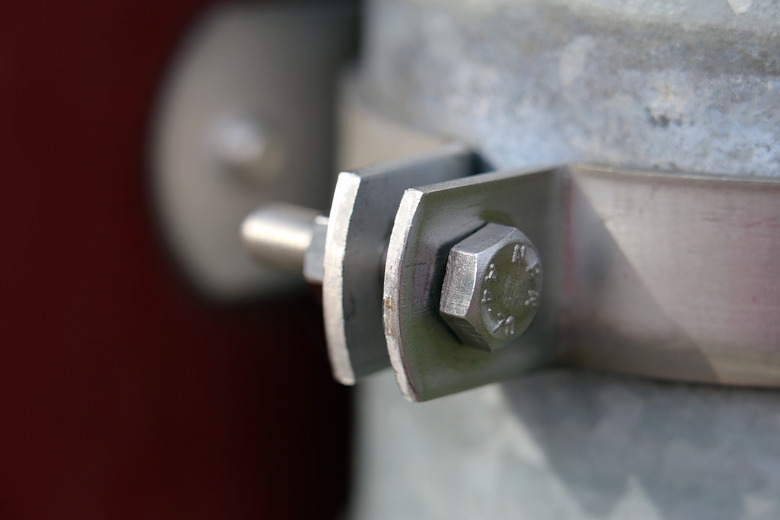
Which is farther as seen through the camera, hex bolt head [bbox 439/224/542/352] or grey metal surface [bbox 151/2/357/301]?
grey metal surface [bbox 151/2/357/301]

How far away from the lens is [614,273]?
34cm

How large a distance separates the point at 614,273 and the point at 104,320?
38cm

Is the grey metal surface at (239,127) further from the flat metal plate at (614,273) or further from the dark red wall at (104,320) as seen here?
the flat metal plate at (614,273)

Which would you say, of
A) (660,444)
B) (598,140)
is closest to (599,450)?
(660,444)

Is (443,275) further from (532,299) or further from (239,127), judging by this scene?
(239,127)

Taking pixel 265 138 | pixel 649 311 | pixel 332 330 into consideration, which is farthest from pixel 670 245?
pixel 265 138

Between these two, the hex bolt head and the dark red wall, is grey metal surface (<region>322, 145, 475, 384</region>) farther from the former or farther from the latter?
the dark red wall

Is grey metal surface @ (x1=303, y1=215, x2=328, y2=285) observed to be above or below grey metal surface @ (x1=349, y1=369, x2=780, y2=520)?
above

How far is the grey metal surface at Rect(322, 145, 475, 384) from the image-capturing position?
332 mm

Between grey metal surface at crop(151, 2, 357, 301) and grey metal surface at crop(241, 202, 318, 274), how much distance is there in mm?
194

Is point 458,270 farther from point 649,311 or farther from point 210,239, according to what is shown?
point 210,239

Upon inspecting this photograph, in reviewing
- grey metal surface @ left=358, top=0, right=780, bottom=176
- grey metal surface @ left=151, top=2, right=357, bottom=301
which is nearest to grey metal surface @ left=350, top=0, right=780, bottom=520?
grey metal surface @ left=358, top=0, right=780, bottom=176

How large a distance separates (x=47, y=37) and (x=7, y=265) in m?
0.15

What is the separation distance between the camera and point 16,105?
0.54m
